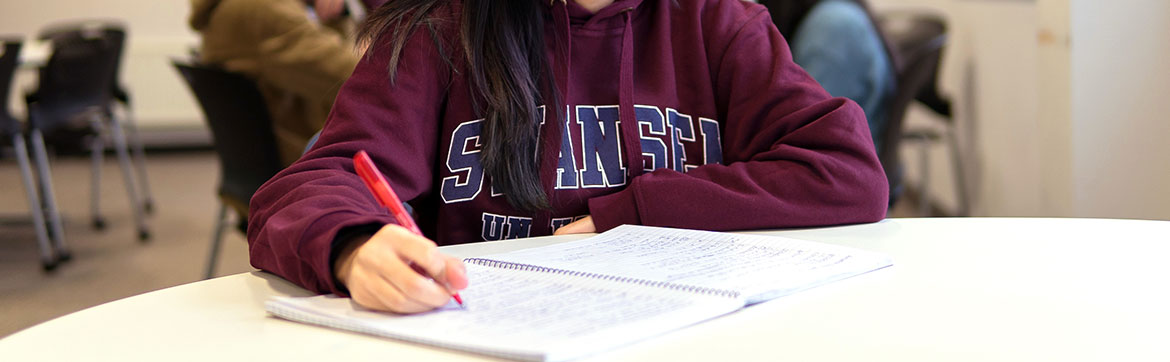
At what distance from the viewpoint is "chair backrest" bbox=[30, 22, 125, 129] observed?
3.46m

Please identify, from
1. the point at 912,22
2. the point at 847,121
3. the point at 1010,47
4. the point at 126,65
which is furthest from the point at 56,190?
the point at 847,121

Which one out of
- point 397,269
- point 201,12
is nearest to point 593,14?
point 397,269

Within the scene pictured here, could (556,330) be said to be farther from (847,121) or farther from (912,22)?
(912,22)

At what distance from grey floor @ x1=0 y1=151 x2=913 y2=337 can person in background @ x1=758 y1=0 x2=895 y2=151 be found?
52.6 inches

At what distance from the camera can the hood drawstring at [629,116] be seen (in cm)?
115

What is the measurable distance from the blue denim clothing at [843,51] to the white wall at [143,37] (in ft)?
16.4

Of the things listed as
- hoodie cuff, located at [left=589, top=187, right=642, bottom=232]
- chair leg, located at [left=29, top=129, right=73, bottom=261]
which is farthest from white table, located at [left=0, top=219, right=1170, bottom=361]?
chair leg, located at [left=29, top=129, right=73, bottom=261]

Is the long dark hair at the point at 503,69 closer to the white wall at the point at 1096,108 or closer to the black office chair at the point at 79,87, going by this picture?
the white wall at the point at 1096,108

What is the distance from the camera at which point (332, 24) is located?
2936 millimetres

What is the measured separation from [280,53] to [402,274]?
2033 millimetres

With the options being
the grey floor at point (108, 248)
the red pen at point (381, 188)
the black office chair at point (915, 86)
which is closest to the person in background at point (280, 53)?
the grey floor at point (108, 248)

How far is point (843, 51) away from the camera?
221 cm

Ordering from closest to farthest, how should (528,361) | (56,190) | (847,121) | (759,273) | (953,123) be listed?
(528,361)
(759,273)
(847,121)
(953,123)
(56,190)

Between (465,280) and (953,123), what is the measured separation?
3.42 metres
